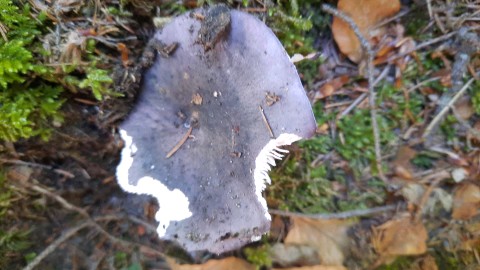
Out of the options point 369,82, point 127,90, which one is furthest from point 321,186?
point 127,90

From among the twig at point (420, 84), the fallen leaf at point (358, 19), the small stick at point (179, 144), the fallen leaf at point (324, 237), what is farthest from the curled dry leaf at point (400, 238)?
the small stick at point (179, 144)

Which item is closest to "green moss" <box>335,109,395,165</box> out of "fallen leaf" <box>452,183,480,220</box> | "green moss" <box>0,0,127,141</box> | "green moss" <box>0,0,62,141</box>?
Result: "fallen leaf" <box>452,183,480,220</box>

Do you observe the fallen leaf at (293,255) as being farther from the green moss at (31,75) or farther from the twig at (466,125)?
the green moss at (31,75)

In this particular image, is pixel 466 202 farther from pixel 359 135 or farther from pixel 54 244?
pixel 54 244

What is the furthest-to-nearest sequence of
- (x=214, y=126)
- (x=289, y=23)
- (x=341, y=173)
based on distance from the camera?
(x=341, y=173)
(x=289, y=23)
(x=214, y=126)

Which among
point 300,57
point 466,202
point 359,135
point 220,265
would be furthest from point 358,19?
point 220,265

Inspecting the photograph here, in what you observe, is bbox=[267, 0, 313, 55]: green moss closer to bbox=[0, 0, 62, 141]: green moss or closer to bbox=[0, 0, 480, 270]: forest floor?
bbox=[0, 0, 480, 270]: forest floor
